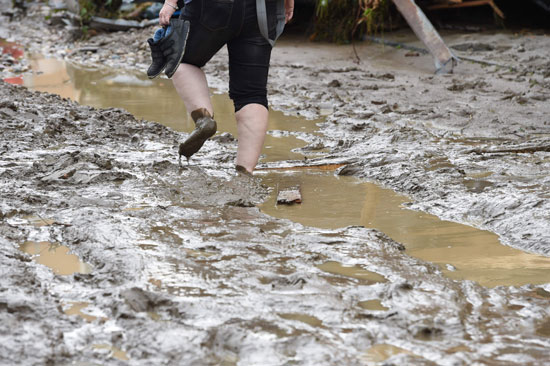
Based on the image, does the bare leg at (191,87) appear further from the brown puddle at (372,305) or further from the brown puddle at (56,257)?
the brown puddle at (372,305)

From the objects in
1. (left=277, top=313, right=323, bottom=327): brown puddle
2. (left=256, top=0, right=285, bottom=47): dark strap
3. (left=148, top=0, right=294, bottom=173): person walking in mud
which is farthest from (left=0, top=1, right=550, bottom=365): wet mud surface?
(left=256, top=0, right=285, bottom=47): dark strap

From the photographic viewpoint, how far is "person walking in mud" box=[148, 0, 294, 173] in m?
3.37

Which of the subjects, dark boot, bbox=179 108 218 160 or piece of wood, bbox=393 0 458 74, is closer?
dark boot, bbox=179 108 218 160

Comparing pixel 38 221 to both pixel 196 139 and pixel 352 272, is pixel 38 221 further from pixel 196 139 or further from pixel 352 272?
pixel 352 272

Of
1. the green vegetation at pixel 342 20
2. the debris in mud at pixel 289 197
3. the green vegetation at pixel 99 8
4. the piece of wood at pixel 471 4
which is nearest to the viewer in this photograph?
the debris in mud at pixel 289 197

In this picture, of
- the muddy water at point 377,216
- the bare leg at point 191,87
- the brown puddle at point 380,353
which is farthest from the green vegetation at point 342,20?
the brown puddle at point 380,353

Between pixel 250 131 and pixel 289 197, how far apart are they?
1.71ft

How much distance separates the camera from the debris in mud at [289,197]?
3.20 meters

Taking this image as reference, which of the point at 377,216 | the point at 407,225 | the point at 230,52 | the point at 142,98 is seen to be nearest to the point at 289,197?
the point at 377,216

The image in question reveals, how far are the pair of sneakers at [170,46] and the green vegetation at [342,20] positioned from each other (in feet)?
20.2

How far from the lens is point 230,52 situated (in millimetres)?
3584

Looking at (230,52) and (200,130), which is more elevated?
(230,52)

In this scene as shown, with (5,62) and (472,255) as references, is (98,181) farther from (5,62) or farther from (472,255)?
(5,62)

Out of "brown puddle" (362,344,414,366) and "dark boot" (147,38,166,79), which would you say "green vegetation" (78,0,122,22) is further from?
"brown puddle" (362,344,414,366)
